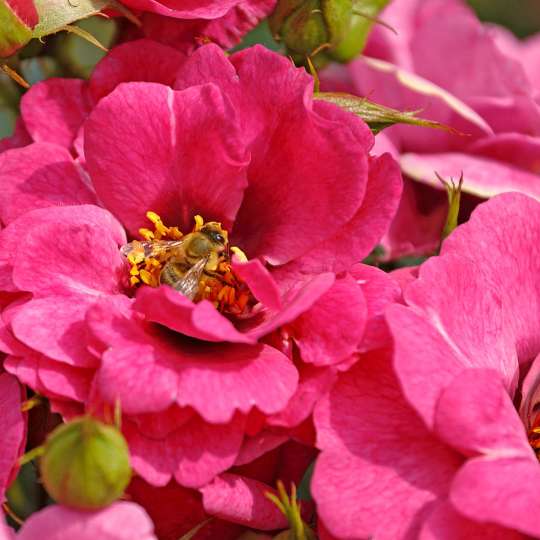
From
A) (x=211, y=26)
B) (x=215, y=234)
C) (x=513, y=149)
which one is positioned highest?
(x=211, y=26)

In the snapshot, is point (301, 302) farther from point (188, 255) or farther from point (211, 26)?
point (211, 26)

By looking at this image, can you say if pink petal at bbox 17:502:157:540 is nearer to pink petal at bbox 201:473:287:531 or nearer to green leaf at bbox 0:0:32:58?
pink petal at bbox 201:473:287:531

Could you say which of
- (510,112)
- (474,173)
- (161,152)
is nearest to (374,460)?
(161,152)

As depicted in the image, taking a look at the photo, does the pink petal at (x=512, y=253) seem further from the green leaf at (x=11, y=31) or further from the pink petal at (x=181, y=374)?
the green leaf at (x=11, y=31)

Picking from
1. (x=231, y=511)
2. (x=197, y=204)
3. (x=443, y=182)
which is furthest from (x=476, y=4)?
(x=231, y=511)

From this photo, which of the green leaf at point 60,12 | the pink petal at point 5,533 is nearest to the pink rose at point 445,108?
the green leaf at point 60,12
